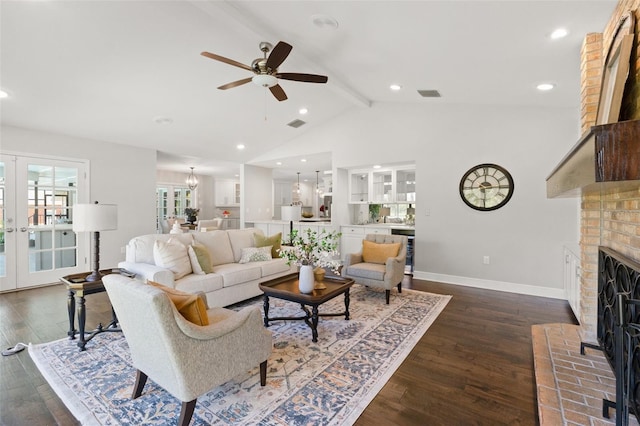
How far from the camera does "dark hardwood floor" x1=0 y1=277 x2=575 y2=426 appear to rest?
76.2 inches

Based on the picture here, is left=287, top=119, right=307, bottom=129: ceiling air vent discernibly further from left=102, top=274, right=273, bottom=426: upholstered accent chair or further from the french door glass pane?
left=102, top=274, right=273, bottom=426: upholstered accent chair

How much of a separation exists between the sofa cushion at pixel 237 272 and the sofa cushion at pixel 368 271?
1291 mm

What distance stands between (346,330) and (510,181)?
3461 millimetres

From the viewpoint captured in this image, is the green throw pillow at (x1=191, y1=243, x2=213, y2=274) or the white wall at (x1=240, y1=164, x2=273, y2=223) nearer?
the green throw pillow at (x1=191, y1=243, x2=213, y2=274)

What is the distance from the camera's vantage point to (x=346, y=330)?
318cm

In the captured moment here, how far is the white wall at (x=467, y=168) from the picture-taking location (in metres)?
4.41

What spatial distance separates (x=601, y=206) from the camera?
248cm

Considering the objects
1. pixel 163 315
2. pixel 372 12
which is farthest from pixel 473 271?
pixel 163 315

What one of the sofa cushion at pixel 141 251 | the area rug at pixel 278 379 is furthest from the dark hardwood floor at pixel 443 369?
the sofa cushion at pixel 141 251

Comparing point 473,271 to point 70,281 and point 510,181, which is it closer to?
point 510,181

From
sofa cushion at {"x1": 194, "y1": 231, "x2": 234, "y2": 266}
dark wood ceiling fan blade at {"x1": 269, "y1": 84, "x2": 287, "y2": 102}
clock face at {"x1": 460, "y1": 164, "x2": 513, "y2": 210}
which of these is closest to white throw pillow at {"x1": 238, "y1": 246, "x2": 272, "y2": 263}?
sofa cushion at {"x1": 194, "y1": 231, "x2": 234, "y2": 266}

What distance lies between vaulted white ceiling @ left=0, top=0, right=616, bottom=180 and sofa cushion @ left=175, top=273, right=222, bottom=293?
2.54 metres

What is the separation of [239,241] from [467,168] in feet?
12.5

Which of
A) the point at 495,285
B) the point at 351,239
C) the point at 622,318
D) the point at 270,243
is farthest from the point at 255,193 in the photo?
the point at 622,318
